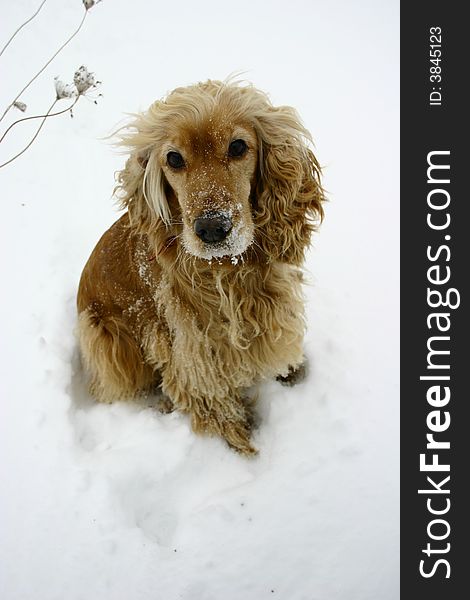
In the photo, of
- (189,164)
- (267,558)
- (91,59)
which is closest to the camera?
(189,164)

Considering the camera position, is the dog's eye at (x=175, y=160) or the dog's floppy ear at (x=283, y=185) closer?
the dog's eye at (x=175, y=160)

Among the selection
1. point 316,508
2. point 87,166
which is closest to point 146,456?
point 316,508

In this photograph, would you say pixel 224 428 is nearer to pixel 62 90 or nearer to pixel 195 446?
pixel 195 446

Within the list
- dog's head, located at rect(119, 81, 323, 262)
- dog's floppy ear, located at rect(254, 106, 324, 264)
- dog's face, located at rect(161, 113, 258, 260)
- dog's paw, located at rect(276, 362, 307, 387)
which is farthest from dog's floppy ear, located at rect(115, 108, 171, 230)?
dog's paw, located at rect(276, 362, 307, 387)

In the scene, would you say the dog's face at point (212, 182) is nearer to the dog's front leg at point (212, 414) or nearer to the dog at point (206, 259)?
the dog at point (206, 259)

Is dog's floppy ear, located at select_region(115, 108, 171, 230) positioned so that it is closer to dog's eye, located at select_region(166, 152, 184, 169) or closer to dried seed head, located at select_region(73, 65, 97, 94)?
dog's eye, located at select_region(166, 152, 184, 169)

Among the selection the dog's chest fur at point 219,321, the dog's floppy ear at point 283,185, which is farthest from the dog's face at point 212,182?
the dog's chest fur at point 219,321

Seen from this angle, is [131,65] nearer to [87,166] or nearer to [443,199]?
[87,166]
